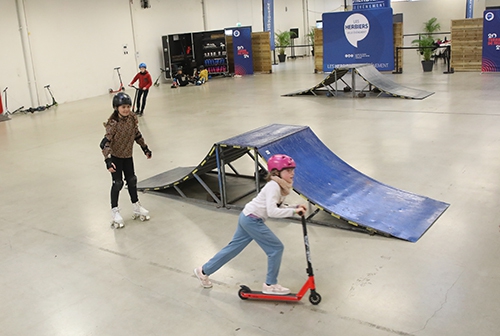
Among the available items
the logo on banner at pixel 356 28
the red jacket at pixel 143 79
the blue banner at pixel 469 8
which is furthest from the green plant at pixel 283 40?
the red jacket at pixel 143 79

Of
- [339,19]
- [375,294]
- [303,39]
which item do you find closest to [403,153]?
[375,294]

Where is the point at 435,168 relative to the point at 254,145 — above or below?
below

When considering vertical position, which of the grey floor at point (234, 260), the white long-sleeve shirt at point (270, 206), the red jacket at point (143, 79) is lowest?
the grey floor at point (234, 260)

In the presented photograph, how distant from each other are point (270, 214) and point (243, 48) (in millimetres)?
20859

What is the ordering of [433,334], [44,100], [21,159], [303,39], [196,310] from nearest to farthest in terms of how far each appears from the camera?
[433,334], [196,310], [21,159], [44,100], [303,39]

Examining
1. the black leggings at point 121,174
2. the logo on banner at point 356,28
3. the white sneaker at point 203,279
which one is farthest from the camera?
the logo on banner at point 356,28

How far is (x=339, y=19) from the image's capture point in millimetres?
20844

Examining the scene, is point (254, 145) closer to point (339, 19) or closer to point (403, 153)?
point (403, 153)

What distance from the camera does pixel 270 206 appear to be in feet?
12.6

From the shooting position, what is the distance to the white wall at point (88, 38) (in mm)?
17141

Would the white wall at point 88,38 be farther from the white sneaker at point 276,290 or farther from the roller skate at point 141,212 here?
the white sneaker at point 276,290

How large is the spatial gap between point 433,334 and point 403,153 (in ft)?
17.3

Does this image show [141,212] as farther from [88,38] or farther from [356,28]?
[356,28]

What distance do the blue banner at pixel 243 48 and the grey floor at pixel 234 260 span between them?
45.5ft
